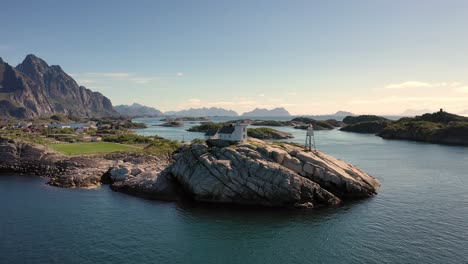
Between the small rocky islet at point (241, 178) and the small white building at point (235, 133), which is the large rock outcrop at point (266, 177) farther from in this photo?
the small white building at point (235, 133)

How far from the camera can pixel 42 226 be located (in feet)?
153

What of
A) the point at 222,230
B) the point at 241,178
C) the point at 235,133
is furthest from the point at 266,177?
the point at 235,133

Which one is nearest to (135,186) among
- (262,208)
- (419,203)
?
(262,208)

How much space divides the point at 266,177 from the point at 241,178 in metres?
4.64

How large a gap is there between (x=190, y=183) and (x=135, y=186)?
1265 cm

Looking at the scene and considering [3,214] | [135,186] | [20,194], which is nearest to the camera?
[3,214]

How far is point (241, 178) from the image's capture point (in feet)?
197

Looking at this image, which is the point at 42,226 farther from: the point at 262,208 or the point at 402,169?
the point at 402,169

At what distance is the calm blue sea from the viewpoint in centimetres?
3891

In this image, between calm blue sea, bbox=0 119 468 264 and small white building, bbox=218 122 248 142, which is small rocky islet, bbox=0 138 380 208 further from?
calm blue sea, bbox=0 119 468 264

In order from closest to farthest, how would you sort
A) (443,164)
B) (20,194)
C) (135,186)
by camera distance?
(20,194), (135,186), (443,164)

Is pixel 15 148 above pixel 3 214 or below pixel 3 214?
above

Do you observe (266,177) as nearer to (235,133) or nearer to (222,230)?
(222,230)

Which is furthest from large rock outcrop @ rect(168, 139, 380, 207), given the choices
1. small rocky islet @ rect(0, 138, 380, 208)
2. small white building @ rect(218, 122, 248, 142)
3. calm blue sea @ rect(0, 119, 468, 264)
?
small white building @ rect(218, 122, 248, 142)
